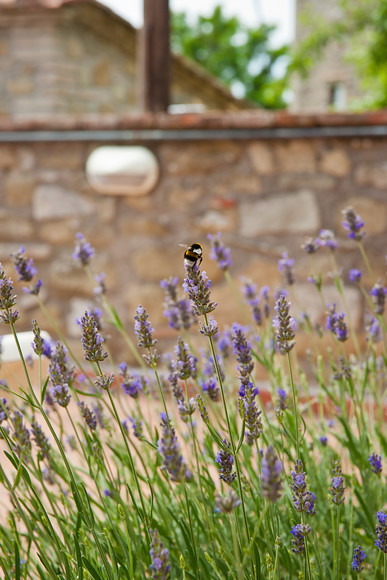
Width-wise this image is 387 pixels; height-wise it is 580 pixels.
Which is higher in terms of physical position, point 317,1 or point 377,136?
point 317,1

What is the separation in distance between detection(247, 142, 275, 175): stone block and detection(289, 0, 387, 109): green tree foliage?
6.22 meters

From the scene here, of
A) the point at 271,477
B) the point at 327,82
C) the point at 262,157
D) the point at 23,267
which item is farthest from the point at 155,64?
the point at 327,82

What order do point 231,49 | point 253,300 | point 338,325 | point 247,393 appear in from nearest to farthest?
point 247,393 → point 338,325 → point 253,300 → point 231,49

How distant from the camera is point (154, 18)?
4.31m

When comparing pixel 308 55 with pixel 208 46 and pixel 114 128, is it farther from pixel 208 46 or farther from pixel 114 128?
pixel 208 46

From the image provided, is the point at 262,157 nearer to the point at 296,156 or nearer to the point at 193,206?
the point at 296,156

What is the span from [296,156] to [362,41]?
6.68 m

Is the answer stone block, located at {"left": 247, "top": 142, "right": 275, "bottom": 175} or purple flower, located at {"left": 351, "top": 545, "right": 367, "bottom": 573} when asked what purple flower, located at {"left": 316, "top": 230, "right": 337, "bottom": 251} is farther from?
stone block, located at {"left": 247, "top": 142, "right": 275, "bottom": 175}

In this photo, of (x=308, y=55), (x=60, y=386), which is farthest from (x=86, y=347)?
(x=308, y=55)

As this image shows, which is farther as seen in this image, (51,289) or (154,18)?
(154,18)

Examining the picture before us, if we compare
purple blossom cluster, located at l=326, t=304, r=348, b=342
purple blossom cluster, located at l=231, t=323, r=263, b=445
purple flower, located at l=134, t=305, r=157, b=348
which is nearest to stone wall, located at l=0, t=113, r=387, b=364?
purple blossom cluster, located at l=326, t=304, r=348, b=342

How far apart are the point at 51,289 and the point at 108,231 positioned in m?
0.50

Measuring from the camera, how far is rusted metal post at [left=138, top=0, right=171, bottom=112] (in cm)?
434

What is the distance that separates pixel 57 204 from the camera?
3.92 meters
